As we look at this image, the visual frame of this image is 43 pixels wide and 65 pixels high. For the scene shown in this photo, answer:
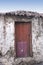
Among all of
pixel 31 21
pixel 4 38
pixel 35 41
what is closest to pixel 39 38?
pixel 35 41

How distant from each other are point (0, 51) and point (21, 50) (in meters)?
1.03

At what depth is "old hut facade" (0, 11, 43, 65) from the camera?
425 inches

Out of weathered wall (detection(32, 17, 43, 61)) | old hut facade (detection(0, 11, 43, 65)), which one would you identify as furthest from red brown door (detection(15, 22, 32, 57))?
weathered wall (detection(32, 17, 43, 61))

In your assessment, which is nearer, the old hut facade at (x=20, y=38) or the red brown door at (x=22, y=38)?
the old hut facade at (x=20, y=38)

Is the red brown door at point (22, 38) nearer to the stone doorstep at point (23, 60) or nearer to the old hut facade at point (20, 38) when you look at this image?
the old hut facade at point (20, 38)

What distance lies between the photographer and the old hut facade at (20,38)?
1079 centimetres

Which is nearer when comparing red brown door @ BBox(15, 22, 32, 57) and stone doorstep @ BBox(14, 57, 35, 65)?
stone doorstep @ BBox(14, 57, 35, 65)

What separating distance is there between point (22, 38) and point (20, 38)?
98mm

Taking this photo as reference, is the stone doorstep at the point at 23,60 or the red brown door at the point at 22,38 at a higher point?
the red brown door at the point at 22,38

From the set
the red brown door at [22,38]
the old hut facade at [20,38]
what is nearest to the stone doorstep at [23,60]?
the old hut facade at [20,38]

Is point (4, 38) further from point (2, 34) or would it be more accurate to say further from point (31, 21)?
point (31, 21)

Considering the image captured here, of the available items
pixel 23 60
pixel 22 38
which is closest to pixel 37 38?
pixel 22 38

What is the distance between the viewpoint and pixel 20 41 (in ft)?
36.0

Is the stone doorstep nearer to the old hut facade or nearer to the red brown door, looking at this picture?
the old hut facade
